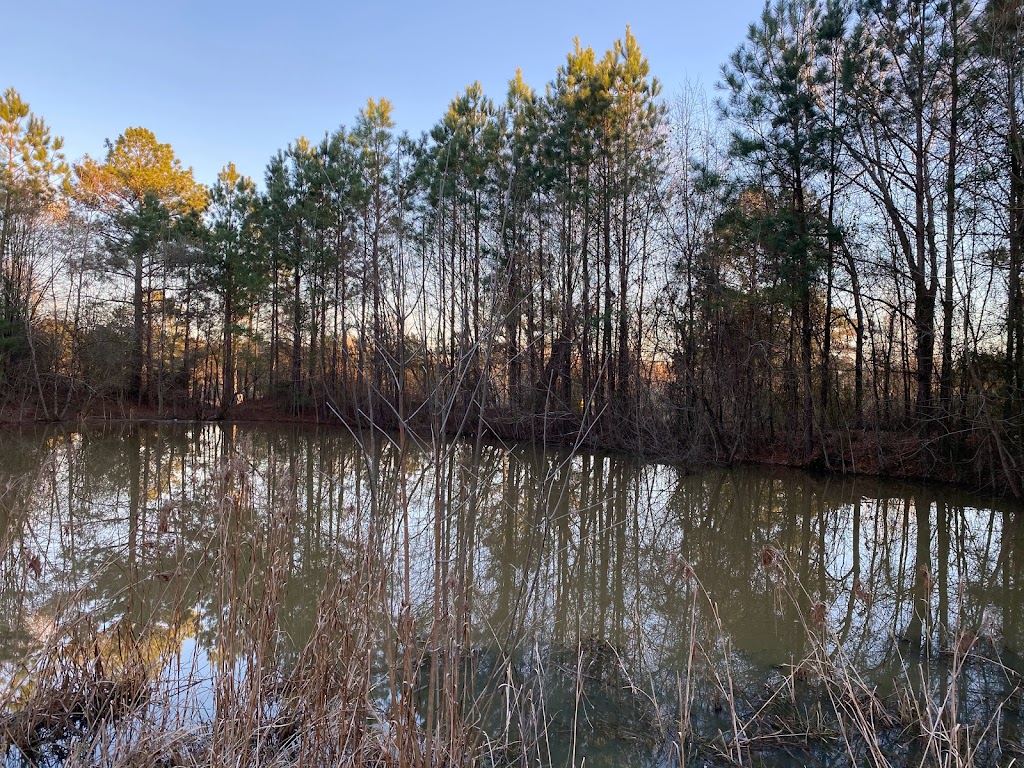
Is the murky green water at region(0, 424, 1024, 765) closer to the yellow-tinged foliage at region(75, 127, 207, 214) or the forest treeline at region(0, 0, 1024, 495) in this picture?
the forest treeline at region(0, 0, 1024, 495)

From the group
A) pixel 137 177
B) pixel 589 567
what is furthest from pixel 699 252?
pixel 137 177

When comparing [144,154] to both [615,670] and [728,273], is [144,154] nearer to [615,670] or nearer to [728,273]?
[728,273]

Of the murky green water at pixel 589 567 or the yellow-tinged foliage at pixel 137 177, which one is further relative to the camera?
the yellow-tinged foliage at pixel 137 177

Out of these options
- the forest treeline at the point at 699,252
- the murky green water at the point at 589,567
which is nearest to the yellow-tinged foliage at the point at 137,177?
the forest treeline at the point at 699,252

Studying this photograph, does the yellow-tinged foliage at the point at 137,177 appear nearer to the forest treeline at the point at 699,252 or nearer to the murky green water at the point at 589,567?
the forest treeline at the point at 699,252

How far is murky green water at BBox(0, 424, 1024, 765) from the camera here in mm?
2391

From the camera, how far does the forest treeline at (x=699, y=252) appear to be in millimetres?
9062

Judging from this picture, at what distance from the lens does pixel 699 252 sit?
12547 millimetres

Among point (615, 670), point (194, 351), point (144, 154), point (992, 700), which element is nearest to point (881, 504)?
point (992, 700)

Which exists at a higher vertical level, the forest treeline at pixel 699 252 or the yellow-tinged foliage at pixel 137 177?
the yellow-tinged foliage at pixel 137 177

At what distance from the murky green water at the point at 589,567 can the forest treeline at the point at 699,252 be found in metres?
1.41

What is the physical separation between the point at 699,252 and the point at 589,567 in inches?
352

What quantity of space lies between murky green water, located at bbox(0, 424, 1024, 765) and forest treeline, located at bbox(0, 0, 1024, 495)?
141 cm

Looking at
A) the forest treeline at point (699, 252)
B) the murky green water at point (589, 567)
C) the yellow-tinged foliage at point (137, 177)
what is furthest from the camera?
the yellow-tinged foliage at point (137, 177)
